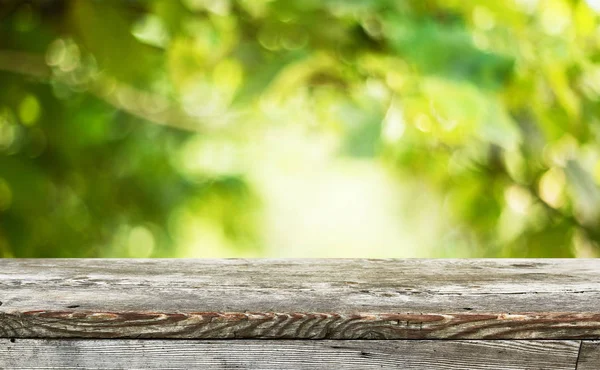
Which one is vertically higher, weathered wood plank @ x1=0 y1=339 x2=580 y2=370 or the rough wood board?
the rough wood board

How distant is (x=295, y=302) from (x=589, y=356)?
152 mm

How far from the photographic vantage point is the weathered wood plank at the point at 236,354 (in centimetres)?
37

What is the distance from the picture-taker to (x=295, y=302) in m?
0.39

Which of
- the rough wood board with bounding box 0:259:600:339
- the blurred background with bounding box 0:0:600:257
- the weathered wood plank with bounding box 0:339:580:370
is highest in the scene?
the blurred background with bounding box 0:0:600:257

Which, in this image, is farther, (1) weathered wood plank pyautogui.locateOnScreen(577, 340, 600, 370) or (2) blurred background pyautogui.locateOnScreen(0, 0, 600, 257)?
(2) blurred background pyautogui.locateOnScreen(0, 0, 600, 257)

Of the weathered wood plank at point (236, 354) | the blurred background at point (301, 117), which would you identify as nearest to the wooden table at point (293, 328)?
the weathered wood plank at point (236, 354)

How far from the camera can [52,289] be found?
42cm

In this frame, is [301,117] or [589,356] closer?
[589,356]

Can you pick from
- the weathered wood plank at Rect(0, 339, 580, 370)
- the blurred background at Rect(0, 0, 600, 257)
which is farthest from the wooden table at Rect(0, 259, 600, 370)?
the blurred background at Rect(0, 0, 600, 257)

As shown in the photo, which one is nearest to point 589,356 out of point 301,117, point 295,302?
point 295,302

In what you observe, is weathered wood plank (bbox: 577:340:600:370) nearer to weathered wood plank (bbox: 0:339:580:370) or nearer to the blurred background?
weathered wood plank (bbox: 0:339:580:370)

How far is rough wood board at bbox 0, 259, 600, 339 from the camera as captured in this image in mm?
367

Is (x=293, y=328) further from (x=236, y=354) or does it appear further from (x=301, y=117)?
(x=301, y=117)

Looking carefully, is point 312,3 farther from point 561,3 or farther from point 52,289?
point 52,289
